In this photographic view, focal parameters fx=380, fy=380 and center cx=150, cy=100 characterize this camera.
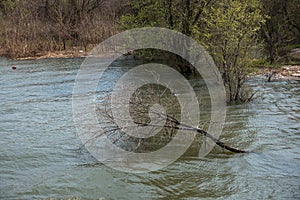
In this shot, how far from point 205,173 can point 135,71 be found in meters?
14.1

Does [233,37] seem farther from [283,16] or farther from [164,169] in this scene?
[283,16]

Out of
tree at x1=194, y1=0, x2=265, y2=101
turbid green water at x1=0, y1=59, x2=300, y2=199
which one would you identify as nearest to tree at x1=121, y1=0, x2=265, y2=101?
tree at x1=194, y1=0, x2=265, y2=101

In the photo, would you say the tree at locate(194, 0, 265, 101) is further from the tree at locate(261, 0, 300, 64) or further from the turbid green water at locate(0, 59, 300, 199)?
the tree at locate(261, 0, 300, 64)

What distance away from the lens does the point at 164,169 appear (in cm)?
842

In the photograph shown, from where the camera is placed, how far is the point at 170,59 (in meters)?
20.8

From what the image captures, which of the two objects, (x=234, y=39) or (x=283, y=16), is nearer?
(x=234, y=39)

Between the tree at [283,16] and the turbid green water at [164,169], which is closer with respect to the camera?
the turbid green water at [164,169]

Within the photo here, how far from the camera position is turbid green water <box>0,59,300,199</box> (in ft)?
24.2

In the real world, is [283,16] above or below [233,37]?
above

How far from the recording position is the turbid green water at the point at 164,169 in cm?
739

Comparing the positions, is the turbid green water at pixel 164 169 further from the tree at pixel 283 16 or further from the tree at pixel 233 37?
the tree at pixel 283 16

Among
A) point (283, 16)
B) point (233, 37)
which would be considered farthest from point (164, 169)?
point (283, 16)

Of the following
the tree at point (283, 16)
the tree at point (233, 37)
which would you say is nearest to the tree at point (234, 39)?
the tree at point (233, 37)

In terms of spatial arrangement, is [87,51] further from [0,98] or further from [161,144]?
[161,144]
